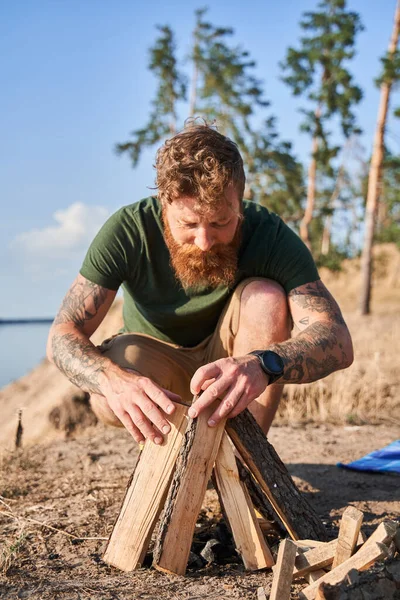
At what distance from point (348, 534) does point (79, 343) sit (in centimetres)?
162

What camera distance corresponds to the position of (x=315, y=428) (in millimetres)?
5332

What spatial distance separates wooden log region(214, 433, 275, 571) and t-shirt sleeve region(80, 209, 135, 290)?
119 centimetres

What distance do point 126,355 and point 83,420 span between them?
4.00 metres

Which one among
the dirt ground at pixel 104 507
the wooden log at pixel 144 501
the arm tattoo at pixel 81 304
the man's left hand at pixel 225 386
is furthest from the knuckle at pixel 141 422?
the arm tattoo at pixel 81 304

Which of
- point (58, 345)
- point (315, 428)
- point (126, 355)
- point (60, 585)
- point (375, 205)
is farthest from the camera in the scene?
point (375, 205)

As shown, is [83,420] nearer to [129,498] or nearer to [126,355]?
[126,355]

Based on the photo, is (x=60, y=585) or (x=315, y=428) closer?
(x=60, y=585)

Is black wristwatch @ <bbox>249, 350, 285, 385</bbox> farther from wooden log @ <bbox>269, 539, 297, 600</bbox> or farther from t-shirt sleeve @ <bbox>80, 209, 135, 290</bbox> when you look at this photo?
t-shirt sleeve @ <bbox>80, 209, 135, 290</bbox>

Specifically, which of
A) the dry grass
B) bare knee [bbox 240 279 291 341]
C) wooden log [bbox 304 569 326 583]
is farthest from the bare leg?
the dry grass

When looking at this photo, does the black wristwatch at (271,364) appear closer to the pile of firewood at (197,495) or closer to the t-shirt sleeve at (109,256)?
the pile of firewood at (197,495)

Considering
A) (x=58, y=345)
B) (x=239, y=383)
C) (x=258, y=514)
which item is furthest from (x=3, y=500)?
(x=239, y=383)

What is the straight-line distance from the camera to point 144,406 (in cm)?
236

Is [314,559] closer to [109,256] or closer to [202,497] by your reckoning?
[202,497]

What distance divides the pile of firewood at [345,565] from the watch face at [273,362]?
663mm
